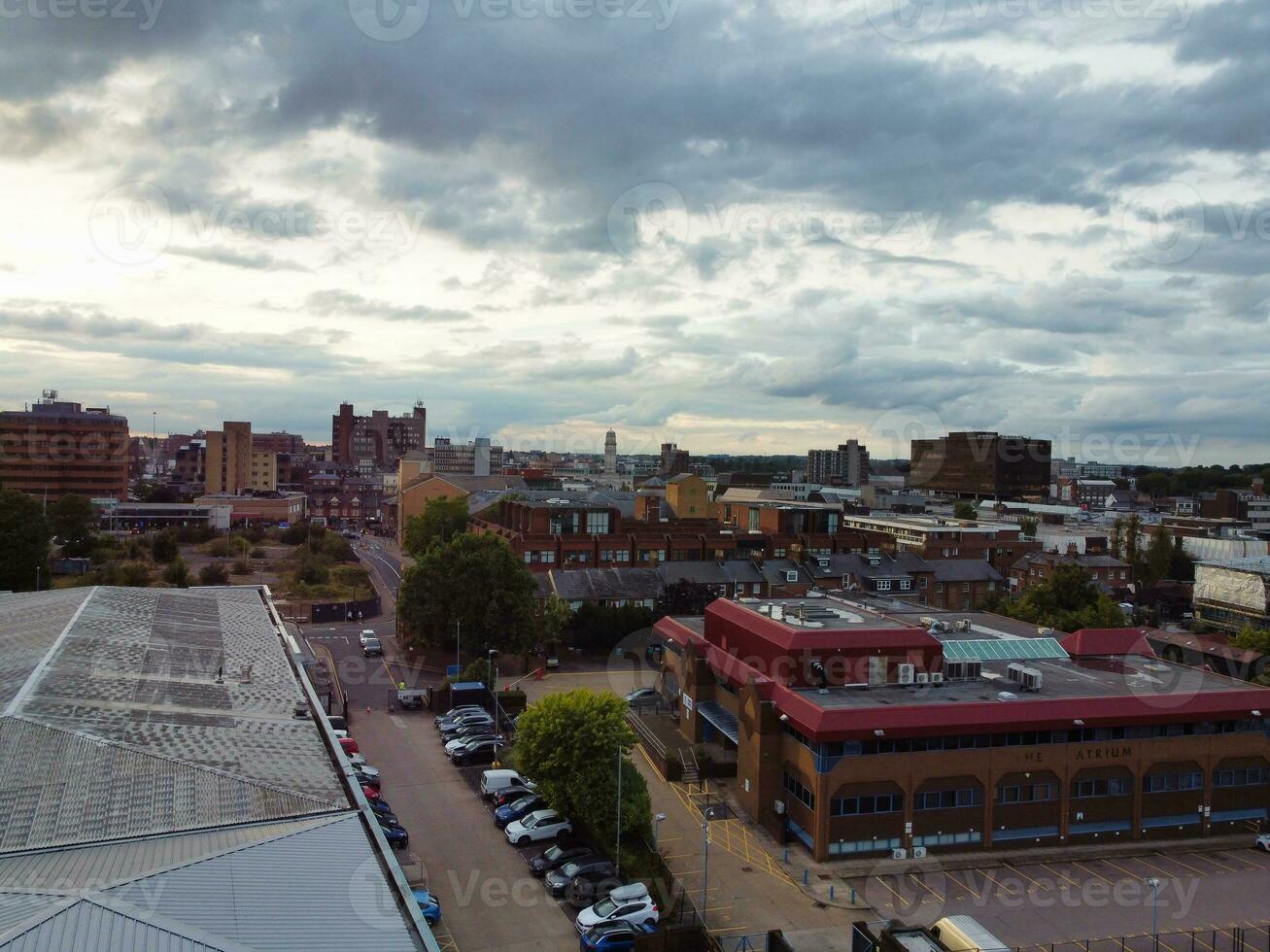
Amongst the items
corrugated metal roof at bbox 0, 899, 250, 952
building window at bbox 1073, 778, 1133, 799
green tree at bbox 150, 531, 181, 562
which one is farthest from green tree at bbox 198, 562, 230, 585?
building window at bbox 1073, 778, 1133, 799

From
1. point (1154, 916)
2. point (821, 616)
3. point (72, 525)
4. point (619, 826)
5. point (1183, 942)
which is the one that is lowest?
point (1183, 942)

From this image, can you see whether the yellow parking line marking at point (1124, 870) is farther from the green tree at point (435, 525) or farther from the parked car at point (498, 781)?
the green tree at point (435, 525)

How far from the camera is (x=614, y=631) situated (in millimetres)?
43469

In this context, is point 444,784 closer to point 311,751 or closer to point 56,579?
point 311,751

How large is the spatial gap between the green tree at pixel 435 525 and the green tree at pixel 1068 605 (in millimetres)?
38961

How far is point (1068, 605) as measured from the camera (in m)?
43.2

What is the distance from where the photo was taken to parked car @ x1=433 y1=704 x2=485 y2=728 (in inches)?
1227

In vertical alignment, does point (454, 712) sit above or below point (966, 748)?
below

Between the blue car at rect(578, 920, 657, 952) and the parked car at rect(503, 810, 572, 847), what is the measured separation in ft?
15.4

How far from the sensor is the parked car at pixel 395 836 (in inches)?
835

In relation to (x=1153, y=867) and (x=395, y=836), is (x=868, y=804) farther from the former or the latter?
(x=395, y=836)

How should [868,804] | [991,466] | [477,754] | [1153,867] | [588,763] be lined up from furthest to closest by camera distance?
[991,466]
[477,754]
[1153,867]
[868,804]
[588,763]

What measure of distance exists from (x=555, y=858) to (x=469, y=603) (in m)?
18.3

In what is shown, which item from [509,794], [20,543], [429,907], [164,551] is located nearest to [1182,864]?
[509,794]
